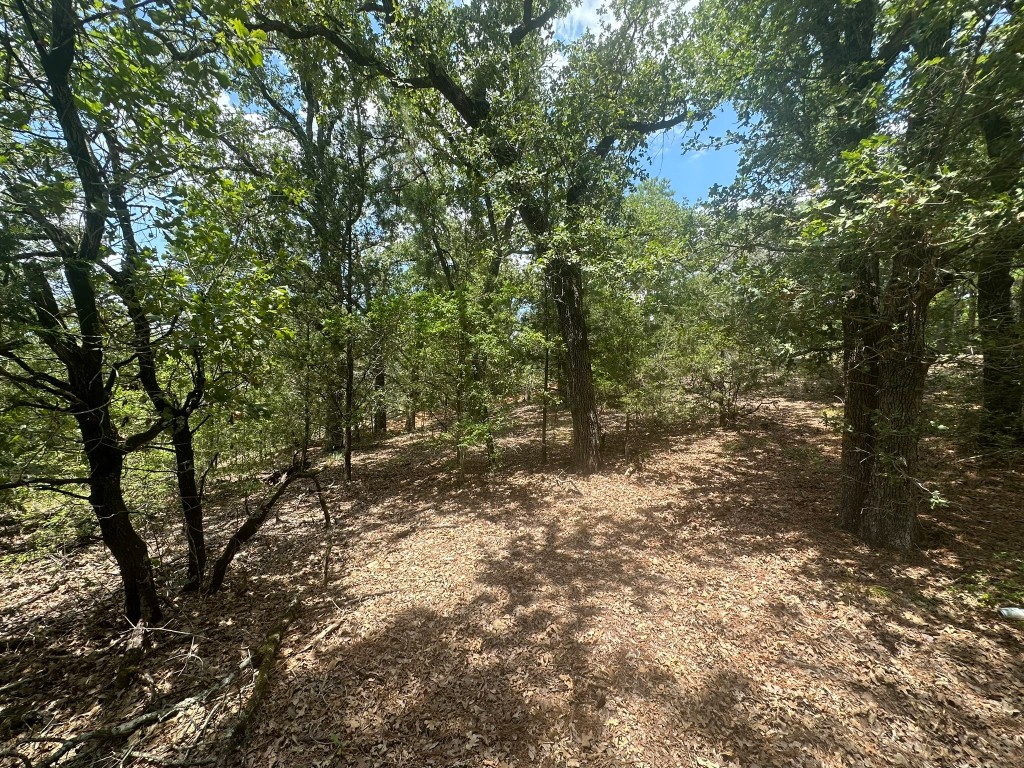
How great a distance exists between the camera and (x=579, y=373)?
802 cm

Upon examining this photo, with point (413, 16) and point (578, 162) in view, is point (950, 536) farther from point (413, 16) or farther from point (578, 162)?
point (413, 16)

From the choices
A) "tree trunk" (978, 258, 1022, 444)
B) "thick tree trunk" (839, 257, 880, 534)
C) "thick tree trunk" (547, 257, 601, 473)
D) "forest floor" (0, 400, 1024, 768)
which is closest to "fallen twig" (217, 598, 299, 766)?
"forest floor" (0, 400, 1024, 768)

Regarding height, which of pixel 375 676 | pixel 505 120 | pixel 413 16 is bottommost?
pixel 375 676

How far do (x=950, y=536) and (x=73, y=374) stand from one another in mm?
9751

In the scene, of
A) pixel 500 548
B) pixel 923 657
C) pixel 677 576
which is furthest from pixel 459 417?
pixel 923 657

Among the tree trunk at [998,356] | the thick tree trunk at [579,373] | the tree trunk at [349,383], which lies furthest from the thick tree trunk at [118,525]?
the tree trunk at [998,356]

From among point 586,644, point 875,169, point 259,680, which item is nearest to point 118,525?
point 259,680

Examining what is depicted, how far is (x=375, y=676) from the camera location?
3.36m

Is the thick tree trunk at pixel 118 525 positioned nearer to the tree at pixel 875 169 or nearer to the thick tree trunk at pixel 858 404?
the tree at pixel 875 169

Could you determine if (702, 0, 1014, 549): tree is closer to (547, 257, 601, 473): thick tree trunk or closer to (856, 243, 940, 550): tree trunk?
(856, 243, 940, 550): tree trunk

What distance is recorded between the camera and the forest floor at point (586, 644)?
267cm

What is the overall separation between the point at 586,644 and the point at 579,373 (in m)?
5.30

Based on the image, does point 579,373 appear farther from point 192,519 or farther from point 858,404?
point 192,519

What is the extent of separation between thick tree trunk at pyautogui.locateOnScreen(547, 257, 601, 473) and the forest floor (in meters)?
1.70
